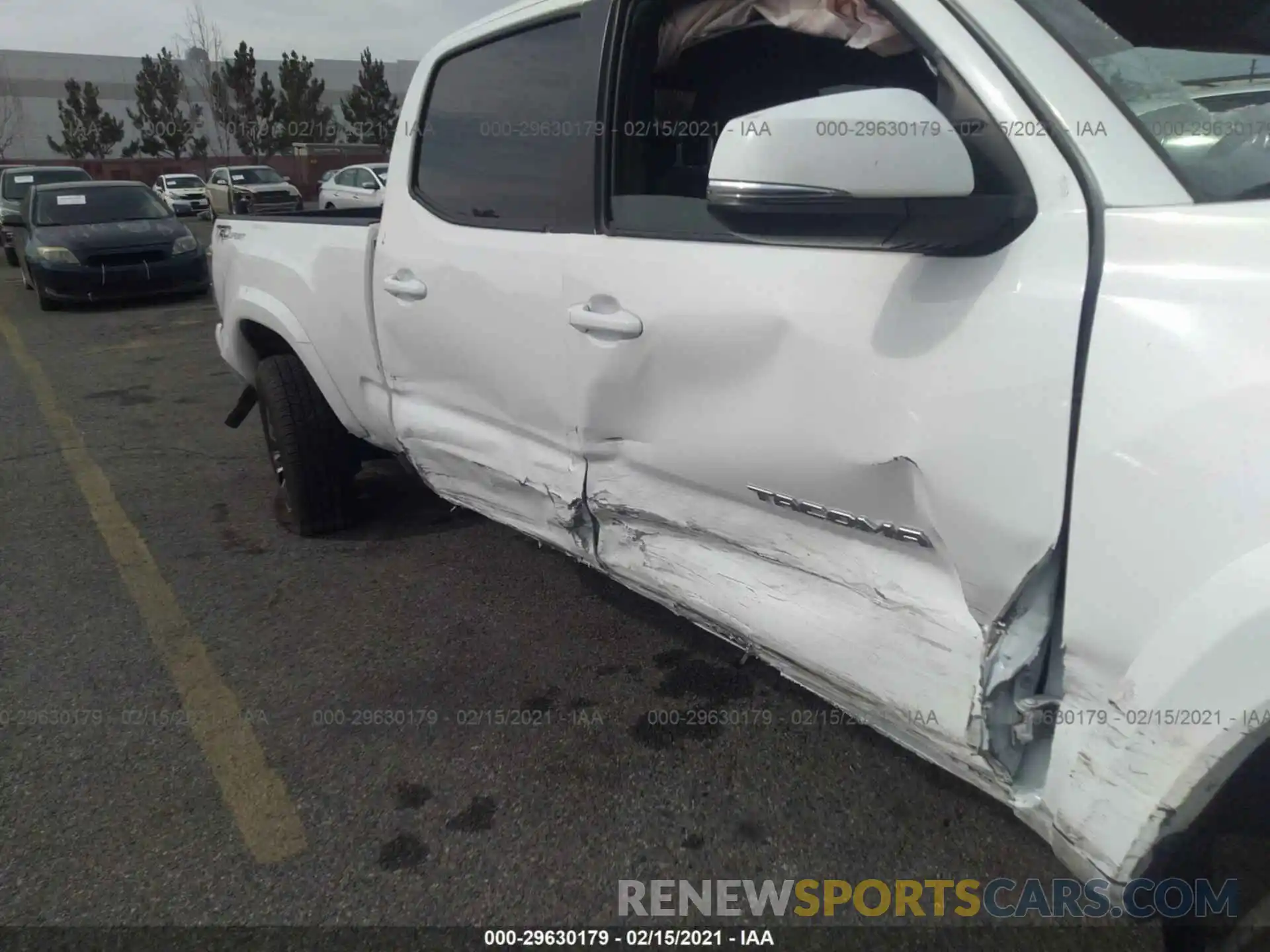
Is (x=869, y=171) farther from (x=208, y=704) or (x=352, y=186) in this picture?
(x=352, y=186)

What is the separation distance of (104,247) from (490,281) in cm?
1021

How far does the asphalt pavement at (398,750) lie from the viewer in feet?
6.86

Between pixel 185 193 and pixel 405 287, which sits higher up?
pixel 405 287

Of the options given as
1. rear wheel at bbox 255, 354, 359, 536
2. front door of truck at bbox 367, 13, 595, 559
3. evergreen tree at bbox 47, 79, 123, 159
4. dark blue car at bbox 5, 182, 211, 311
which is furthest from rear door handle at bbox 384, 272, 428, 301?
evergreen tree at bbox 47, 79, 123, 159

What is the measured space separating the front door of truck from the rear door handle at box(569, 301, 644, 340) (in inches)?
3.6

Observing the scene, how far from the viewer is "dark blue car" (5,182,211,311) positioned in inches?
419

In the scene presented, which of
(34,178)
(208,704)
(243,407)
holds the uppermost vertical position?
(34,178)

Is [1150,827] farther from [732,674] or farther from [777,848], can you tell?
[732,674]

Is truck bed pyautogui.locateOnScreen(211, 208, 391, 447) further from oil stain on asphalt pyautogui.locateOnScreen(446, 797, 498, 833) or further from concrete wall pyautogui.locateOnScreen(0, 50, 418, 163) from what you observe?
concrete wall pyautogui.locateOnScreen(0, 50, 418, 163)

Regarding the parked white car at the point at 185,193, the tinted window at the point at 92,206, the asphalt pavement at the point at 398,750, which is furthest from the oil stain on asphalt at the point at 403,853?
the parked white car at the point at 185,193

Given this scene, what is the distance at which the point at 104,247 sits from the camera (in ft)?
35.1

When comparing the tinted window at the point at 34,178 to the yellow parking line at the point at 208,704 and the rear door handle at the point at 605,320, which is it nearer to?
the yellow parking line at the point at 208,704

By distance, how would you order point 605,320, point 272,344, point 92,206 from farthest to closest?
point 92,206, point 272,344, point 605,320

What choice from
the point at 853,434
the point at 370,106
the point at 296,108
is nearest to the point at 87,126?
the point at 296,108
